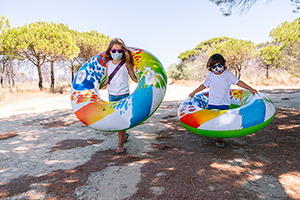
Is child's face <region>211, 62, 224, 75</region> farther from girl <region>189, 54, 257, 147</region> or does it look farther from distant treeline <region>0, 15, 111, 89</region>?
distant treeline <region>0, 15, 111, 89</region>

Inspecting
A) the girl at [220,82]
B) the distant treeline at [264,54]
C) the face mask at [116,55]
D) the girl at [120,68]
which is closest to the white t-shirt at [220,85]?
the girl at [220,82]

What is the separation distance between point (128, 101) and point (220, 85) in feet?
5.49

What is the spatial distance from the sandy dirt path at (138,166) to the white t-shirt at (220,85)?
2.87 feet

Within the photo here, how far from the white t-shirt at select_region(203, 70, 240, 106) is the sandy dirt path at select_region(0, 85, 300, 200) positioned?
874 millimetres

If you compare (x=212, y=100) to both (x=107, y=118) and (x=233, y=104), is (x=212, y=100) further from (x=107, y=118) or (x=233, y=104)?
(x=107, y=118)

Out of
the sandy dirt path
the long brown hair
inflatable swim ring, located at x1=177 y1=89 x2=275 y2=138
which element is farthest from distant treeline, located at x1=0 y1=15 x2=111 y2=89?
Result: inflatable swim ring, located at x1=177 y1=89 x2=275 y2=138

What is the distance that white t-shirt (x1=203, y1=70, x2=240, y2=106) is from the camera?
10.5 feet

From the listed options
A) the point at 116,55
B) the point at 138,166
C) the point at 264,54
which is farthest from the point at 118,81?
the point at 264,54

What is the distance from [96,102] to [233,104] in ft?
9.87

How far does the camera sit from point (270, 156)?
9.51 ft

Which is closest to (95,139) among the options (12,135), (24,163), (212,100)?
(24,163)

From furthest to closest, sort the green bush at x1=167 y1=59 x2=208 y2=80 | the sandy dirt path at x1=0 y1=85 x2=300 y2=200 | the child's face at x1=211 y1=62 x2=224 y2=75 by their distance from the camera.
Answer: the green bush at x1=167 y1=59 x2=208 y2=80 < the child's face at x1=211 y1=62 x2=224 y2=75 < the sandy dirt path at x1=0 y1=85 x2=300 y2=200

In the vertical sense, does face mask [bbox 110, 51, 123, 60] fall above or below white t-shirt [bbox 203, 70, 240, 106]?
above

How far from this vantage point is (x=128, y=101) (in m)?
2.77
